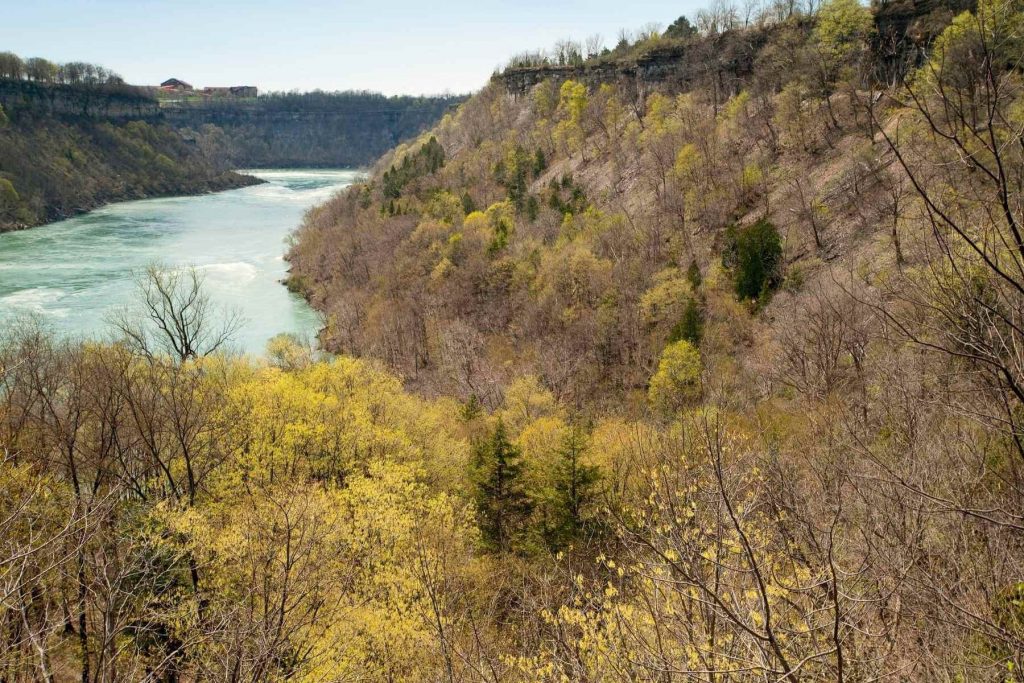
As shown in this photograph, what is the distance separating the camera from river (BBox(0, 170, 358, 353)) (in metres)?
48.2

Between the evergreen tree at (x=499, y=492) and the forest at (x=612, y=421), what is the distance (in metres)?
0.10

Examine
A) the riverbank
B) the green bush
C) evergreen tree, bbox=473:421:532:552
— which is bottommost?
evergreen tree, bbox=473:421:532:552

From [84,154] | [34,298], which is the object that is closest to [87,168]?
[84,154]

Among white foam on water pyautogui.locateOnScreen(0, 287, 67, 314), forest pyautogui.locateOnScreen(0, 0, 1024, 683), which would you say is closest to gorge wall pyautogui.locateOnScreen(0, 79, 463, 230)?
white foam on water pyautogui.locateOnScreen(0, 287, 67, 314)

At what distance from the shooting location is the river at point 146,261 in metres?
48.2

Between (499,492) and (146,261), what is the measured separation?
59585 millimetres

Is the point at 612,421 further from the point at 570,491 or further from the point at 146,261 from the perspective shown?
the point at 146,261

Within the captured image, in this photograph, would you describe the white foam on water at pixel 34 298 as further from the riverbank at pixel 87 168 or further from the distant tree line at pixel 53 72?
the distant tree line at pixel 53 72

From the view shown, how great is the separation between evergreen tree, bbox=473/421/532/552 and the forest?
0.10m

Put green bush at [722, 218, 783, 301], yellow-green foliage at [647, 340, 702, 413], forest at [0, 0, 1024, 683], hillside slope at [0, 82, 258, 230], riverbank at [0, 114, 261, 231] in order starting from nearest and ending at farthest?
forest at [0, 0, 1024, 683] → yellow-green foliage at [647, 340, 702, 413] → green bush at [722, 218, 783, 301] → riverbank at [0, 114, 261, 231] → hillside slope at [0, 82, 258, 230]

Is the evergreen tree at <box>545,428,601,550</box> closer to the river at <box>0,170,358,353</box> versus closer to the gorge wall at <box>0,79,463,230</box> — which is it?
the river at <box>0,170,358,353</box>

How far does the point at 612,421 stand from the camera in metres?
29.5

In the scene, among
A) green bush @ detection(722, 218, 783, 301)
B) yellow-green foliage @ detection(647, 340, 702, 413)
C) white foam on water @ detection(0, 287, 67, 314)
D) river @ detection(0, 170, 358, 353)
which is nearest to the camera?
yellow-green foliage @ detection(647, 340, 702, 413)

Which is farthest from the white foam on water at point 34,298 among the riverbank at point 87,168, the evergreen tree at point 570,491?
the evergreen tree at point 570,491
